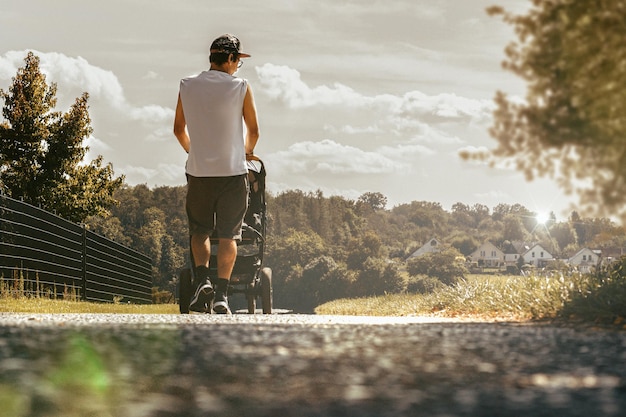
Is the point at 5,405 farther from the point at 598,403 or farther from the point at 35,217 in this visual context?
the point at 35,217

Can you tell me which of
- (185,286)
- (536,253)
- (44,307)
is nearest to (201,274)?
(185,286)

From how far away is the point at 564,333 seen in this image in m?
4.24

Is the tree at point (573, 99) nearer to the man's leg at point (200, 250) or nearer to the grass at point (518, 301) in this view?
the grass at point (518, 301)

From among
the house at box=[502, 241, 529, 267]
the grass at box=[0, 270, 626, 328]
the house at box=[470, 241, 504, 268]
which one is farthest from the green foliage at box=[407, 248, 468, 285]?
the grass at box=[0, 270, 626, 328]

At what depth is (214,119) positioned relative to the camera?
7.37 meters

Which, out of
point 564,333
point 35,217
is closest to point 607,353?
point 564,333

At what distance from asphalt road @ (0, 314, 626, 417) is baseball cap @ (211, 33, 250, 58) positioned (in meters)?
4.11

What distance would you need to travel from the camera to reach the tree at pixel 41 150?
93.9 ft

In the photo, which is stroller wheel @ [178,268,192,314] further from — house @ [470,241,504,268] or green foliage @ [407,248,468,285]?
house @ [470,241,504,268]

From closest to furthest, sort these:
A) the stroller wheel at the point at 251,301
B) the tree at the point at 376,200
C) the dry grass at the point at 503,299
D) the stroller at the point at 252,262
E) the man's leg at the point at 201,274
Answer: the man's leg at the point at 201,274
the dry grass at the point at 503,299
the stroller at the point at 252,262
the stroller wheel at the point at 251,301
the tree at the point at 376,200

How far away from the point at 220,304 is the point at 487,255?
15451 cm

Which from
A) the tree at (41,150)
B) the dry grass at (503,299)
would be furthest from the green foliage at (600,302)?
the tree at (41,150)

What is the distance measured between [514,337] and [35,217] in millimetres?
12989

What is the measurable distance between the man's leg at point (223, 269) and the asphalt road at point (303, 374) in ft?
12.1
